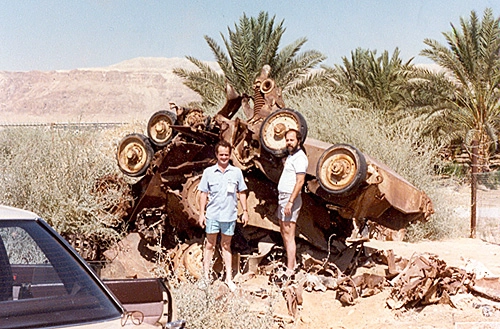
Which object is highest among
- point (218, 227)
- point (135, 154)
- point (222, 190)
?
point (135, 154)

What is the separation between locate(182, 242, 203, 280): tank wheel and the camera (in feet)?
28.7

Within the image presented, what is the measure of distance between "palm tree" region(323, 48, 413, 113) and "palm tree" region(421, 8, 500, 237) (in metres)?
1.71

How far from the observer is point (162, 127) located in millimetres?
9508

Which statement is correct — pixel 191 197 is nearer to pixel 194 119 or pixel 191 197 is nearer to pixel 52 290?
pixel 194 119

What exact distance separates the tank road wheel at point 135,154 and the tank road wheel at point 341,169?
268 cm

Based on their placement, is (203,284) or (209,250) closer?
(203,284)

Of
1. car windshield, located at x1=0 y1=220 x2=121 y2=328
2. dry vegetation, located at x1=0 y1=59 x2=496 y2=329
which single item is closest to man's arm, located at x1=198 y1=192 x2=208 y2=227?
dry vegetation, located at x1=0 y1=59 x2=496 y2=329

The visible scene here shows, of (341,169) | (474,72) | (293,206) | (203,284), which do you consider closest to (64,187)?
(293,206)

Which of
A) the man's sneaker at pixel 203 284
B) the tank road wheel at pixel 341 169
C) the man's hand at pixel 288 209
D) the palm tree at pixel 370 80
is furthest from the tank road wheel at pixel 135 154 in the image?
the palm tree at pixel 370 80

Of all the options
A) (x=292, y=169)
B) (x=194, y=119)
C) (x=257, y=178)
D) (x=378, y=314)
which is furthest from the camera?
(x=257, y=178)

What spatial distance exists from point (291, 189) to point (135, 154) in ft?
8.59

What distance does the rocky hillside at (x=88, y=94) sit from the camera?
267 feet

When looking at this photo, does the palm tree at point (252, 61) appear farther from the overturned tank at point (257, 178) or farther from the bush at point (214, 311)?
the bush at point (214, 311)

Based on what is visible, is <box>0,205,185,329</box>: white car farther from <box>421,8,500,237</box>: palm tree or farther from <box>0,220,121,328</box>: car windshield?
<box>421,8,500,237</box>: palm tree
